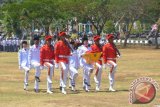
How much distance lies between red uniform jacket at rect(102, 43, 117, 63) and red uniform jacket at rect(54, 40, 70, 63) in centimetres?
175

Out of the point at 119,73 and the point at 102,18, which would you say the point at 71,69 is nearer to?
the point at 119,73

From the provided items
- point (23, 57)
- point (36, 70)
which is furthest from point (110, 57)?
point (23, 57)

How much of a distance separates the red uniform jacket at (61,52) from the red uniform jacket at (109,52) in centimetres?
175

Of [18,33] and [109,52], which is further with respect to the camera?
[18,33]

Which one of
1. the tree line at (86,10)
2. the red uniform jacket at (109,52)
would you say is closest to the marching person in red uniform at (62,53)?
the red uniform jacket at (109,52)

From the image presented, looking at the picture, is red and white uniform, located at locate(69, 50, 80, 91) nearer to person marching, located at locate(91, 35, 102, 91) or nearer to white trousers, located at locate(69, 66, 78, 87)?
white trousers, located at locate(69, 66, 78, 87)

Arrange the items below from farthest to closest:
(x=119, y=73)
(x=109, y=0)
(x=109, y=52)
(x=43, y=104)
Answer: (x=109, y=0) < (x=119, y=73) < (x=109, y=52) < (x=43, y=104)

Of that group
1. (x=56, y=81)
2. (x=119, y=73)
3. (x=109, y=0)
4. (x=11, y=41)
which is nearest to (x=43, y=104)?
(x=56, y=81)

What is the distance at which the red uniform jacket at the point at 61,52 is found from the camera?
19656 mm

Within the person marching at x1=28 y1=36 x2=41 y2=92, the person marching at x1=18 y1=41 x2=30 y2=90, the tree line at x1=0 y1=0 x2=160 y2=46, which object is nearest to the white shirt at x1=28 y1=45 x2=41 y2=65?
the person marching at x1=28 y1=36 x2=41 y2=92

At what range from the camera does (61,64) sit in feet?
64.5

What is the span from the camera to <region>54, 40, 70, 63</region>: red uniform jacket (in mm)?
19656

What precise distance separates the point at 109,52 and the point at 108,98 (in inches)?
Answer: 125

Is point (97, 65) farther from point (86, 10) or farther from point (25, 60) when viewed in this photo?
point (86, 10)
